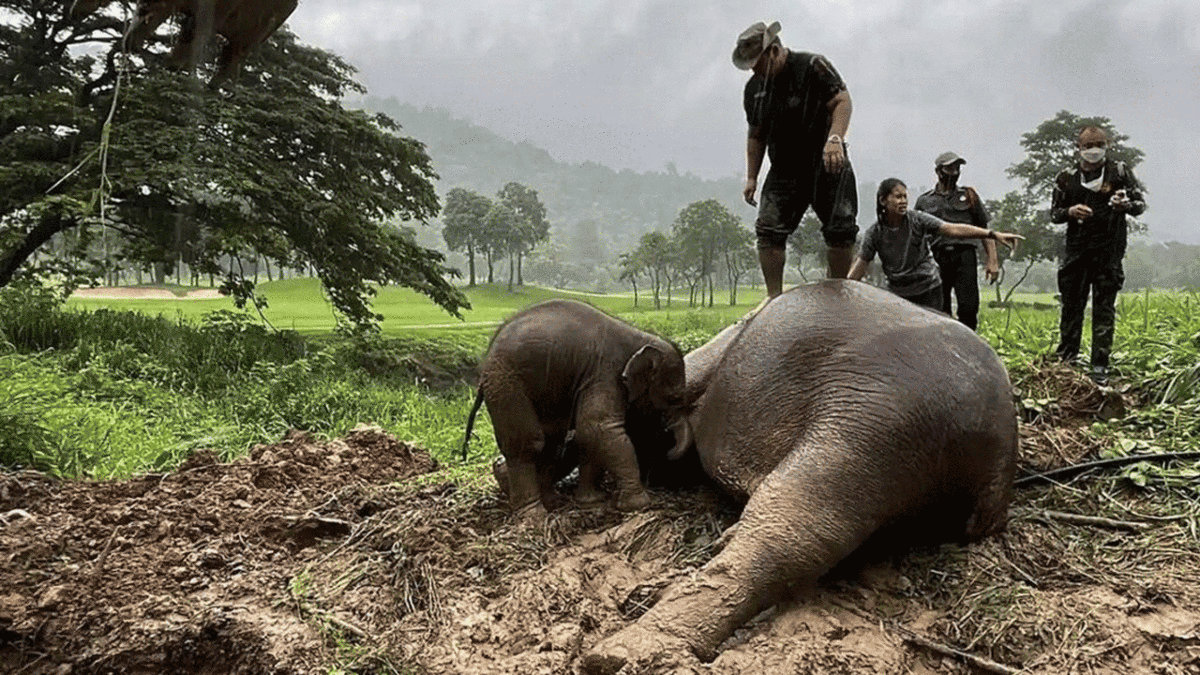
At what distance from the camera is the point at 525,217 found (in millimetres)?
51312

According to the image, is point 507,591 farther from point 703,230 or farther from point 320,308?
point 703,230

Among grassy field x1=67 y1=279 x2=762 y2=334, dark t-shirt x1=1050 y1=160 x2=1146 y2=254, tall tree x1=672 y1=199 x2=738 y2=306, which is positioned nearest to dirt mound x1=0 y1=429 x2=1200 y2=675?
dark t-shirt x1=1050 y1=160 x2=1146 y2=254

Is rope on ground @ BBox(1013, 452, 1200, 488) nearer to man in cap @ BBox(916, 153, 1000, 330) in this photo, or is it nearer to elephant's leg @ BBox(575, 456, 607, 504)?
elephant's leg @ BBox(575, 456, 607, 504)

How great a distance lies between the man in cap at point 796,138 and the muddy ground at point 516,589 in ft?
4.41

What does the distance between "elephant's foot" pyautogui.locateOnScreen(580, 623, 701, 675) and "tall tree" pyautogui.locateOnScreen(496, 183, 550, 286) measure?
1841 inches

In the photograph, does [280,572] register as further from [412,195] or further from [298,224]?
[412,195]

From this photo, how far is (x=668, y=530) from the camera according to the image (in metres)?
2.72

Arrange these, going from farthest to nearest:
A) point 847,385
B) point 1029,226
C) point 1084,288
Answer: point 1029,226 → point 1084,288 → point 847,385

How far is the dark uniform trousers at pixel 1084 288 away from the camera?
16.0ft

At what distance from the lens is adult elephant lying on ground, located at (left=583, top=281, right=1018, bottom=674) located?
6.95 ft

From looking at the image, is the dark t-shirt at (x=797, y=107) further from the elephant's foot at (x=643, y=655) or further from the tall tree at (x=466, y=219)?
the tall tree at (x=466, y=219)

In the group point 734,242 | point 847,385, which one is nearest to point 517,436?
Result: point 847,385

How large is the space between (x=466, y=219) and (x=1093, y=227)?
43.7 meters

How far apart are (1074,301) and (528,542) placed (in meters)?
4.39
